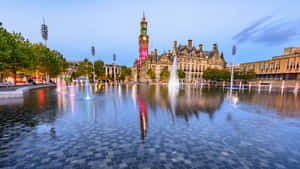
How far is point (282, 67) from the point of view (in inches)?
2295

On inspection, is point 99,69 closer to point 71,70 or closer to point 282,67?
point 71,70

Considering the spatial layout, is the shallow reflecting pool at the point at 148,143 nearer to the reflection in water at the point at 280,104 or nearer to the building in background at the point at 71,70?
the reflection in water at the point at 280,104

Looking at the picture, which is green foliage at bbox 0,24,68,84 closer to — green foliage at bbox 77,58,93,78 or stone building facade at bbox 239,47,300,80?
green foliage at bbox 77,58,93,78

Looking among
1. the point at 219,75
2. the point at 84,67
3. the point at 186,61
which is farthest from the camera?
the point at 186,61

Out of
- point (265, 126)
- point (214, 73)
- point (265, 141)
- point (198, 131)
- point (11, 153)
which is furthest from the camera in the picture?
point (214, 73)

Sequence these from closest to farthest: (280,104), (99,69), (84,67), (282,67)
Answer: (280,104), (282,67), (84,67), (99,69)

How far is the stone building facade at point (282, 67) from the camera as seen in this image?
54.0m

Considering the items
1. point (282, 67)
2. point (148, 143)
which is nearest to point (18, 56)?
point (148, 143)

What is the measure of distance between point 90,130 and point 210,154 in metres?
4.95

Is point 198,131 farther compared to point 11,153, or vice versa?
point 198,131

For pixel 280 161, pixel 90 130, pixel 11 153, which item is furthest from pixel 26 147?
pixel 280 161

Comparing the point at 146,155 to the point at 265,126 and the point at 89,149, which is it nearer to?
the point at 89,149

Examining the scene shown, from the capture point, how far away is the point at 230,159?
3.83m

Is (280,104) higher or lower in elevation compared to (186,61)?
lower
